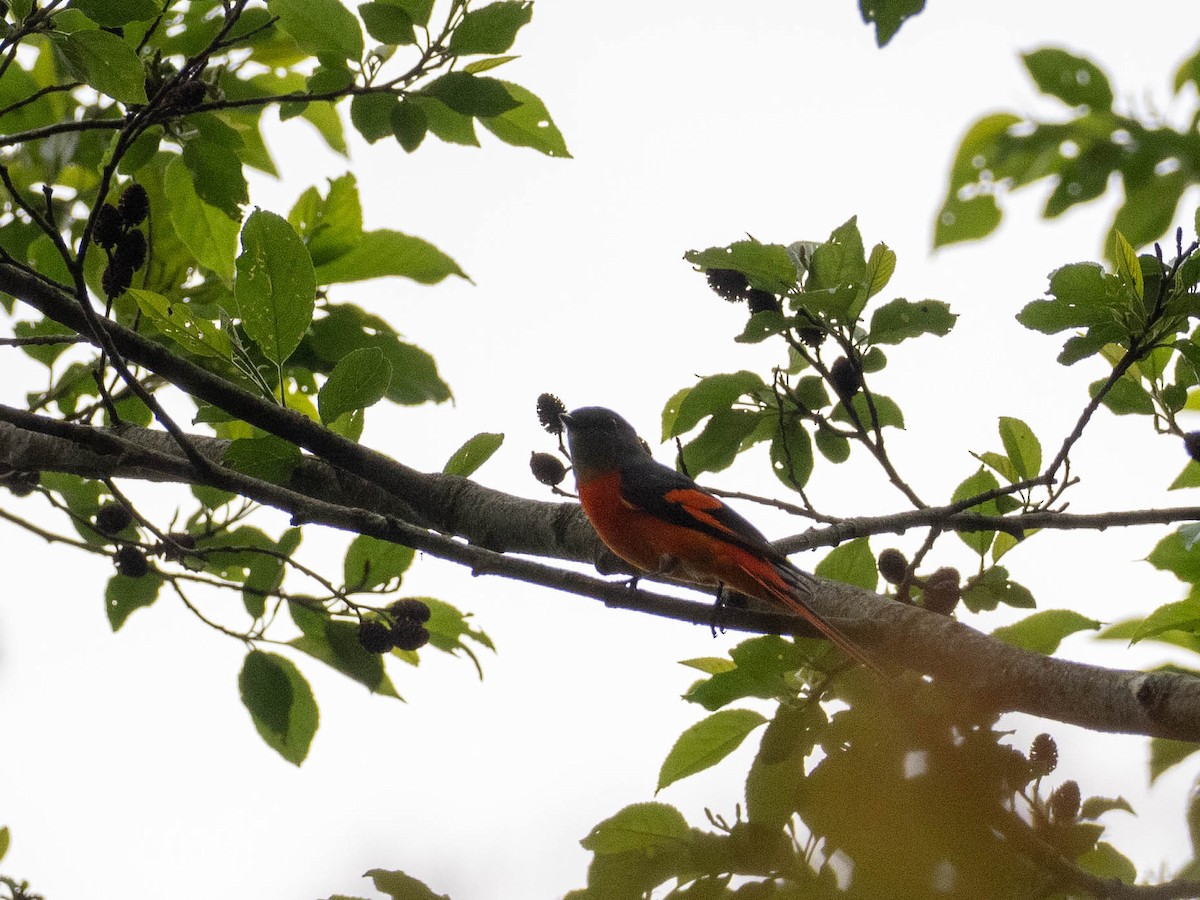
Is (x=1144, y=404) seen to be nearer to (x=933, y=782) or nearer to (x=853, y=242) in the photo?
(x=853, y=242)

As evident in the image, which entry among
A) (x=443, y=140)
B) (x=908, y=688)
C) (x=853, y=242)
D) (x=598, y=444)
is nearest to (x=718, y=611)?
(x=908, y=688)

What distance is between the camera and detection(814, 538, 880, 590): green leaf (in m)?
3.09

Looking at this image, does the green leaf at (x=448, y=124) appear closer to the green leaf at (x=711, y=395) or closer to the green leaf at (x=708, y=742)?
the green leaf at (x=711, y=395)

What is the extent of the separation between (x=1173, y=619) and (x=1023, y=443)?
1.95 feet

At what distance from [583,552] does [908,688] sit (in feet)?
5.92

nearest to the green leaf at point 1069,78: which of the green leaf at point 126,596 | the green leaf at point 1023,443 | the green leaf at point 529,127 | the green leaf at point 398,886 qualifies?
the green leaf at point 1023,443

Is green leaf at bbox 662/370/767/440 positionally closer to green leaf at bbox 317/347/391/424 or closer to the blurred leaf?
green leaf at bbox 317/347/391/424

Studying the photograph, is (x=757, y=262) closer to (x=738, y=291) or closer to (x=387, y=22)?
(x=738, y=291)

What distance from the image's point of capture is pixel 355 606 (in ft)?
10.6

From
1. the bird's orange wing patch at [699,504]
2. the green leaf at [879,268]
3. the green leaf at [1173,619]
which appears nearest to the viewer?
the green leaf at [1173,619]

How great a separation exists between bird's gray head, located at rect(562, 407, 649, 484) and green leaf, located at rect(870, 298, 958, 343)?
1492 mm

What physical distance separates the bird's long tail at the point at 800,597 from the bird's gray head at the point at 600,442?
38.9 inches

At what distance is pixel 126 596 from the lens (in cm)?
372

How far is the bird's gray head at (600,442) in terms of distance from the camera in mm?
4492
